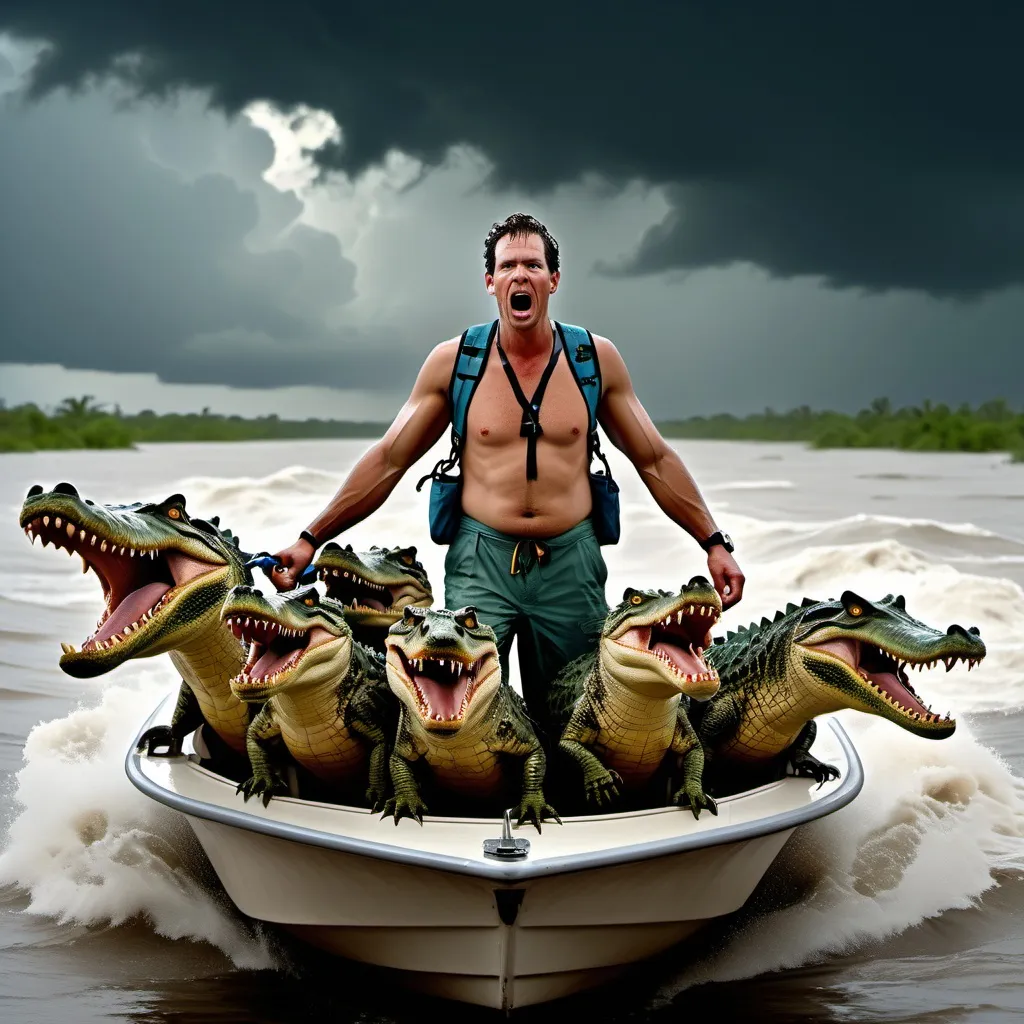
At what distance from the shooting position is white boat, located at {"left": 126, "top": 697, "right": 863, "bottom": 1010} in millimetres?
3324

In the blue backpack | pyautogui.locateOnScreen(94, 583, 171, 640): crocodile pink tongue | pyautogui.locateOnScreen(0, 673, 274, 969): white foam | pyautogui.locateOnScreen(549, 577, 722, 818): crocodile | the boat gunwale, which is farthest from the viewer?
pyautogui.locateOnScreen(0, 673, 274, 969): white foam

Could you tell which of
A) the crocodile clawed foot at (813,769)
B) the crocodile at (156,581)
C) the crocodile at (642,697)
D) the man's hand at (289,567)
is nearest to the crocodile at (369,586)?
the man's hand at (289,567)

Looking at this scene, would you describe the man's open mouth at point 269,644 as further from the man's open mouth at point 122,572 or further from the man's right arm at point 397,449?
the man's right arm at point 397,449

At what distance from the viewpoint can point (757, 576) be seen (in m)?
15.7

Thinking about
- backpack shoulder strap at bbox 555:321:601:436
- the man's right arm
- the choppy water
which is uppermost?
backpack shoulder strap at bbox 555:321:601:436

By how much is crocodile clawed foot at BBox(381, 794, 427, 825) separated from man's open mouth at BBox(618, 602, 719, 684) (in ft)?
2.28

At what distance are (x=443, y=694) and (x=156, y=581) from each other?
43.3 inches

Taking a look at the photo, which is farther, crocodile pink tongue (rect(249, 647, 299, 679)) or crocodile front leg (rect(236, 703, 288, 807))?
crocodile front leg (rect(236, 703, 288, 807))

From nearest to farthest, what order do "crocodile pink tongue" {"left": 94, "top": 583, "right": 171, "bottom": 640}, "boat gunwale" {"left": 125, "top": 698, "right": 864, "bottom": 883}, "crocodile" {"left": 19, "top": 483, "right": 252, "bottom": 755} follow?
"boat gunwale" {"left": 125, "top": 698, "right": 864, "bottom": 883} → "crocodile" {"left": 19, "top": 483, "right": 252, "bottom": 755} → "crocodile pink tongue" {"left": 94, "top": 583, "right": 171, "bottom": 640}

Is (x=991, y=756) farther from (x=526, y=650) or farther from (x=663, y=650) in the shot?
(x=663, y=650)

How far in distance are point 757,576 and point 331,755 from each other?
12.4m

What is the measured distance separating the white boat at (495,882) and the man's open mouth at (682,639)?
0.44 meters

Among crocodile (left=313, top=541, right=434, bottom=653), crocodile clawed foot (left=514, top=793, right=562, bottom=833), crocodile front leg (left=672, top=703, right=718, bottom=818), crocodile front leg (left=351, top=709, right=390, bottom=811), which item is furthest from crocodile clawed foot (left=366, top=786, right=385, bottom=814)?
crocodile (left=313, top=541, right=434, bottom=653)

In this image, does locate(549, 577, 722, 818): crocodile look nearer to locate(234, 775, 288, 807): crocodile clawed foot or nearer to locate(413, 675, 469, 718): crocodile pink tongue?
locate(413, 675, 469, 718): crocodile pink tongue
